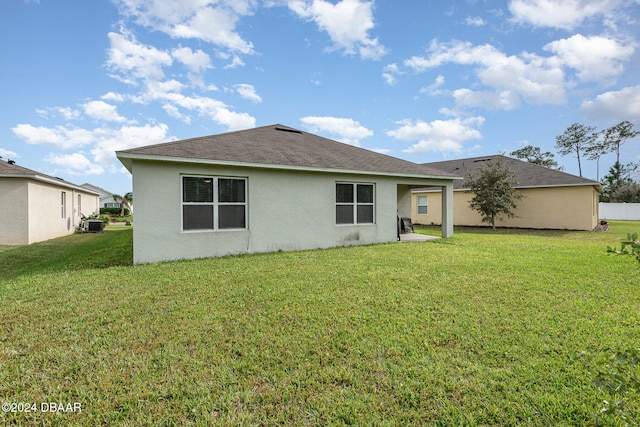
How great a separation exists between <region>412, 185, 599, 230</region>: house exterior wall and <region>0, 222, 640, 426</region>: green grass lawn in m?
12.9

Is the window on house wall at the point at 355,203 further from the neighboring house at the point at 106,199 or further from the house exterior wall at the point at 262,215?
the neighboring house at the point at 106,199

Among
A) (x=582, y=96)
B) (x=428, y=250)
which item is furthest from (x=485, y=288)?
(x=582, y=96)

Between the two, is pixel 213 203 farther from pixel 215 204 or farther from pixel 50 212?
pixel 50 212

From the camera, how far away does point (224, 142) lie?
972cm

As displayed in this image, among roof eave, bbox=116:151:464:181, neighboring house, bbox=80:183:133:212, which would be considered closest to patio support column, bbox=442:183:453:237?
roof eave, bbox=116:151:464:181

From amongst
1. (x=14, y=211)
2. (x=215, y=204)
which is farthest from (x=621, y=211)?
(x=14, y=211)

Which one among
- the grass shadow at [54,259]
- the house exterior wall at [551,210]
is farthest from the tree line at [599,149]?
the grass shadow at [54,259]

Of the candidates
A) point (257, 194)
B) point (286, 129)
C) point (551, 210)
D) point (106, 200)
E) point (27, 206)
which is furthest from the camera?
point (106, 200)

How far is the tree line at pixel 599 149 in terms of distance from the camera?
3550 cm

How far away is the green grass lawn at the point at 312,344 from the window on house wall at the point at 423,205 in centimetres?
1561

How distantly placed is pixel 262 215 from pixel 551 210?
695 inches

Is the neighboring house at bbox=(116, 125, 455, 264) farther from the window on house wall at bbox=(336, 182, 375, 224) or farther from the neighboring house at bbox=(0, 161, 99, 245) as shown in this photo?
the neighboring house at bbox=(0, 161, 99, 245)

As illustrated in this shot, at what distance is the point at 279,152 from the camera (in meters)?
9.98

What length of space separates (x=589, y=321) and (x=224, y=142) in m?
9.67
